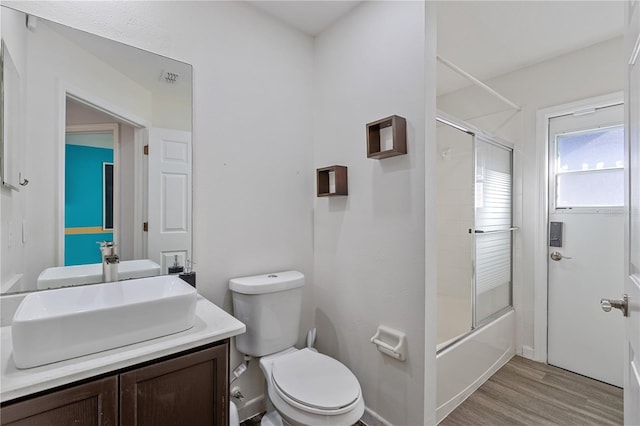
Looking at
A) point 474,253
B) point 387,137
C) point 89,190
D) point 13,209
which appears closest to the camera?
point 13,209

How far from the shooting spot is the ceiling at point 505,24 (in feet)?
6.13

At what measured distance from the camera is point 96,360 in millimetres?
935

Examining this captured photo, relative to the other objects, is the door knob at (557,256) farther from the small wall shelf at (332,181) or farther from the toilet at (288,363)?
the toilet at (288,363)

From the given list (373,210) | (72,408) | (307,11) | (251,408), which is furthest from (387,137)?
(251,408)

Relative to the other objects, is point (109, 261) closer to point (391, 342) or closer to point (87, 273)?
point (87, 273)

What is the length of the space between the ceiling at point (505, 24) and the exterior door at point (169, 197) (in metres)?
1.01

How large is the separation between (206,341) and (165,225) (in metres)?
0.71

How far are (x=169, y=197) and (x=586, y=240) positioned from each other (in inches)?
113

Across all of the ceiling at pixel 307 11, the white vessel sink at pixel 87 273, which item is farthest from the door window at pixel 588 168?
the white vessel sink at pixel 87 273

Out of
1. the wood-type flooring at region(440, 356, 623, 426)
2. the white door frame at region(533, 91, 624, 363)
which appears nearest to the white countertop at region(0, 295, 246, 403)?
the wood-type flooring at region(440, 356, 623, 426)

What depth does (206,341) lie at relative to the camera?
1.12m

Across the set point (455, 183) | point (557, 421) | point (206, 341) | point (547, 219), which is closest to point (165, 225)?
point (206, 341)

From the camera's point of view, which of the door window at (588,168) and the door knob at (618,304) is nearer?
the door knob at (618,304)

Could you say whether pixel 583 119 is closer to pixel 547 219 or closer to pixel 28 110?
pixel 547 219
